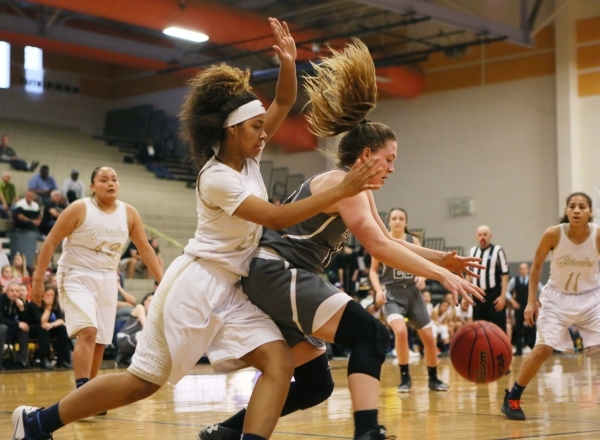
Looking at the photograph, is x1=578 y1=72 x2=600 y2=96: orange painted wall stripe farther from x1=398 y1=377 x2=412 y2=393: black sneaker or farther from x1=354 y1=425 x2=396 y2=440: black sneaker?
x1=354 y1=425 x2=396 y2=440: black sneaker

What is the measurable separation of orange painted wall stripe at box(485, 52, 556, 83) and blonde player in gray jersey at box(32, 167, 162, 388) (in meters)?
16.4

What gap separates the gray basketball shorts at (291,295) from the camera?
3.73 meters

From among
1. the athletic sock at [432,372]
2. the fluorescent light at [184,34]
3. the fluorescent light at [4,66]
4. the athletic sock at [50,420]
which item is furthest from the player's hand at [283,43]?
the fluorescent light at [4,66]

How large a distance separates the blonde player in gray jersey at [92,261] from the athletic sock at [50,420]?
218 centimetres

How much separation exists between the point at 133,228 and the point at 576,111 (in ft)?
51.7

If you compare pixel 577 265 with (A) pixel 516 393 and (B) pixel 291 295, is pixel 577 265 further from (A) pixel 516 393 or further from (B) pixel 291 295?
(B) pixel 291 295

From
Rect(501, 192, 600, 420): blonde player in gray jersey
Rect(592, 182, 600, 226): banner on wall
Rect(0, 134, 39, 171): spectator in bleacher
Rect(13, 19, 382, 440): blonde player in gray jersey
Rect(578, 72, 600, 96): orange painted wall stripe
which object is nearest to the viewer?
Rect(13, 19, 382, 440): blonde player in gray jersey

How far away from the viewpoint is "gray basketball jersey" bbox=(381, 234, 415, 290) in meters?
8.77

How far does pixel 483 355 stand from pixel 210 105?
124 inches

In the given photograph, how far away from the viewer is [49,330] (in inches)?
490

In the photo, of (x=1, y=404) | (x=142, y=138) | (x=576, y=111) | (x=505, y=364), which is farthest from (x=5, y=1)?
(x=505, y=364)

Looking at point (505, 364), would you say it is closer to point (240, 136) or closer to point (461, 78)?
point (240, 136)

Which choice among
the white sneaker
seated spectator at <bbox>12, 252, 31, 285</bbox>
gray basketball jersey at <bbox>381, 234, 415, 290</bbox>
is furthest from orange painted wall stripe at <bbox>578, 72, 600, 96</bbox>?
the white sneaker

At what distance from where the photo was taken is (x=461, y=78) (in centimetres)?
2250
